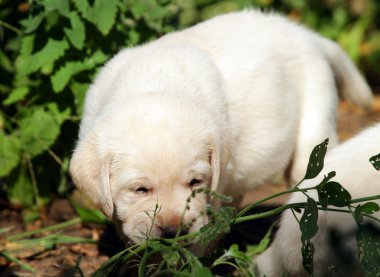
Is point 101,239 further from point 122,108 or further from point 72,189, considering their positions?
point 122,108

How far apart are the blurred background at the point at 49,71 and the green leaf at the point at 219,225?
95.3 inches

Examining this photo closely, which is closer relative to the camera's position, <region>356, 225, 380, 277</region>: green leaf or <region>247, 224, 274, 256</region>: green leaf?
<region>356, 225, 380, 277</region>: green leaf

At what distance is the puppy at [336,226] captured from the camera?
11.3 feet

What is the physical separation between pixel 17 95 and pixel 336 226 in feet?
10.7

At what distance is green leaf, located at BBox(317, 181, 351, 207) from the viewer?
3322 millimetres

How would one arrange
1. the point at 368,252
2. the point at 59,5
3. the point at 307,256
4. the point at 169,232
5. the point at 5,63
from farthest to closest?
the point at 5,63 → the point at 59,5 → the point at 169,232 → the point at 307,256 → the point at 368,252

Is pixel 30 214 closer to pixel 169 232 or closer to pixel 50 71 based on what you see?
pixel 50 71

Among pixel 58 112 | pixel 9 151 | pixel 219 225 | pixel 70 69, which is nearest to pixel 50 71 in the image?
pixel 70 69

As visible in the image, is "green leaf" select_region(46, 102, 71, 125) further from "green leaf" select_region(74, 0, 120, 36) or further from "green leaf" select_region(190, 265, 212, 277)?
"green leaf" select_region(190, 265, 212, 277)

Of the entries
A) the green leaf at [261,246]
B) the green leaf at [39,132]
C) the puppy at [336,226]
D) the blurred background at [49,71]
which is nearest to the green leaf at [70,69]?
the blurred background at [49,71]

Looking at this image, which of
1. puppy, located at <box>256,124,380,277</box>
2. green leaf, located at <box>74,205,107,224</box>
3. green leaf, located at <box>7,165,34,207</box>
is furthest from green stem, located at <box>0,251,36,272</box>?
puppy, located at <box>256,124,380,277</box>

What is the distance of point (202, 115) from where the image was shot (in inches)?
176

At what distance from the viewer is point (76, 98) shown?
18.9 ft

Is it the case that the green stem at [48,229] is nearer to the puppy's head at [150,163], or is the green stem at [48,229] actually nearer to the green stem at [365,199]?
the puppy's head at [150,163]
